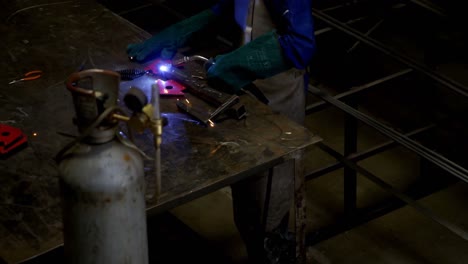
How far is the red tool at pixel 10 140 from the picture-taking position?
3.33 metres

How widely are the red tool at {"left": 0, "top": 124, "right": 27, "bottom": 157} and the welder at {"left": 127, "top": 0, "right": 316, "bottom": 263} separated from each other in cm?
76

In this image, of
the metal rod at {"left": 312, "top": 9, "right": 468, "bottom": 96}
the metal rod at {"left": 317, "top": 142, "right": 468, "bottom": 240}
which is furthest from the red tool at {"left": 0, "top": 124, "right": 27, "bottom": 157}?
the metal rod at {"left": 312, "top": 9, "right": 468, "bottom": 96}

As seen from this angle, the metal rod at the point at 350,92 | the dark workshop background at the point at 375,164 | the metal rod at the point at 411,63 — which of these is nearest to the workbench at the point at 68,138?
the dark workshop background at the point at 375,164

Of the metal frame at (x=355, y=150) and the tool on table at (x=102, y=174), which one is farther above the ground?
the tool on table at (x=102, y=174)

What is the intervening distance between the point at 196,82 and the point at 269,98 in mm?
390

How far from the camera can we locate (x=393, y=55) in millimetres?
4324

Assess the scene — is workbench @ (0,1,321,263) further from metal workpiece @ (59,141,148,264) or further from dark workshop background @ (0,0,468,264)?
dark workshop background @ (0,0,468,264)

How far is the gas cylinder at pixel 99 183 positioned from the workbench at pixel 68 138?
28 centimetres

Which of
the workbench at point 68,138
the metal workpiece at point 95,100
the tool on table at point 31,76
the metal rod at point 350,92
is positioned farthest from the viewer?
the metal rod at point 350,92

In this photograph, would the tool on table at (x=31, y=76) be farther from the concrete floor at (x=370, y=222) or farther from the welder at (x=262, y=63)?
the concrete floor at (x=370, y=222)

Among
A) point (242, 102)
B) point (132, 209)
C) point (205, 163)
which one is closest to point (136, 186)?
point (132, 209)

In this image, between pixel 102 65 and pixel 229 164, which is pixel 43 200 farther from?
pixel 102 65

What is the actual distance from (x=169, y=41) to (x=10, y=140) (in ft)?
3.09

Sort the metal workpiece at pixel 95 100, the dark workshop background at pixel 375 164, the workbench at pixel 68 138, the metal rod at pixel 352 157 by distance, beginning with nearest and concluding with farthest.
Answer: the metal workpiece at pixel 95 100, the workbench at pixel 68 138, the dark workshop background at pixel 375 164, the metal rod at pixel 352 157
